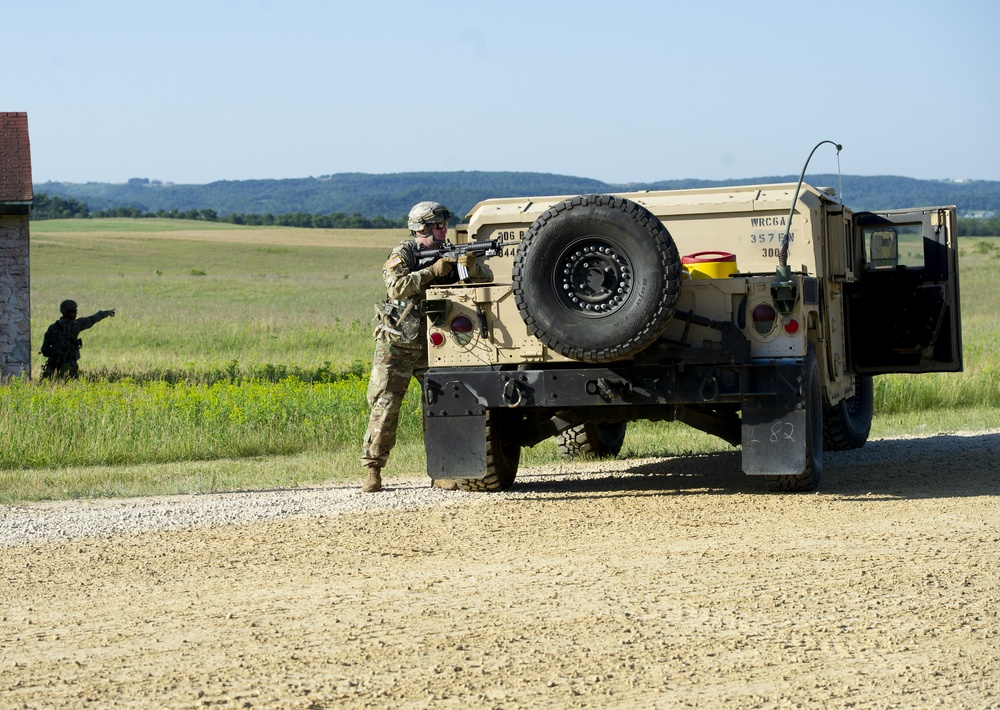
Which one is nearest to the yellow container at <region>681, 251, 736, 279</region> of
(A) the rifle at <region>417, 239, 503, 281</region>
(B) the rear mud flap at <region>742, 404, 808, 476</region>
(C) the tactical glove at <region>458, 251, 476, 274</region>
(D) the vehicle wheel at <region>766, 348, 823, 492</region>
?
(D) the vehicle wheel at <region>766, 348, 823, 492</region>

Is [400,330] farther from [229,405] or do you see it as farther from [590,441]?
[229,405]

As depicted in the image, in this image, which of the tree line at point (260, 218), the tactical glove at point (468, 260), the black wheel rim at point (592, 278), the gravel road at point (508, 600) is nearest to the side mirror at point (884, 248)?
the gravel road at point (508, 600)

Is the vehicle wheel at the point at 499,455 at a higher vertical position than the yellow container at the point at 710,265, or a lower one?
lower


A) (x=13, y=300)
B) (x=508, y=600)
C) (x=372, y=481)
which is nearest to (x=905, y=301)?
(x=372, y=481)

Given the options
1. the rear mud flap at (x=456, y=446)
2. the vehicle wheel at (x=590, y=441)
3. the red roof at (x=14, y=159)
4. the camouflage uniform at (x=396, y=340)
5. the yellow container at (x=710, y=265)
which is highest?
the red roof at (x=14, y=159)

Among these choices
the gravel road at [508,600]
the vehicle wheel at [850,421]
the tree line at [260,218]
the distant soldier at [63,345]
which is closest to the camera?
the gravel road at [508,600]

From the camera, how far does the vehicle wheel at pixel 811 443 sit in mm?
8812

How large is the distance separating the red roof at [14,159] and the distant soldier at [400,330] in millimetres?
10390

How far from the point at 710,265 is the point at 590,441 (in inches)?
108

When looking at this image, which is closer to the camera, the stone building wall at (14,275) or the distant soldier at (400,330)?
the distant soldier at (400,330)

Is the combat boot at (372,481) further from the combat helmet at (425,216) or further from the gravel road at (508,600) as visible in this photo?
the combat helmet at (425,216)

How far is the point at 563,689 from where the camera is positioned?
4715 millimetres

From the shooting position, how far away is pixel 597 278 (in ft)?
28.2

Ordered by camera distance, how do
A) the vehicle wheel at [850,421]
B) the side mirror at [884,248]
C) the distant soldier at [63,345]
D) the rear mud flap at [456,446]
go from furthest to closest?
the distant soldier at [63,345] → the vehicle wheel at [850,421] → the side mirror at [884,248] → the rear mud flap at [456,446]
